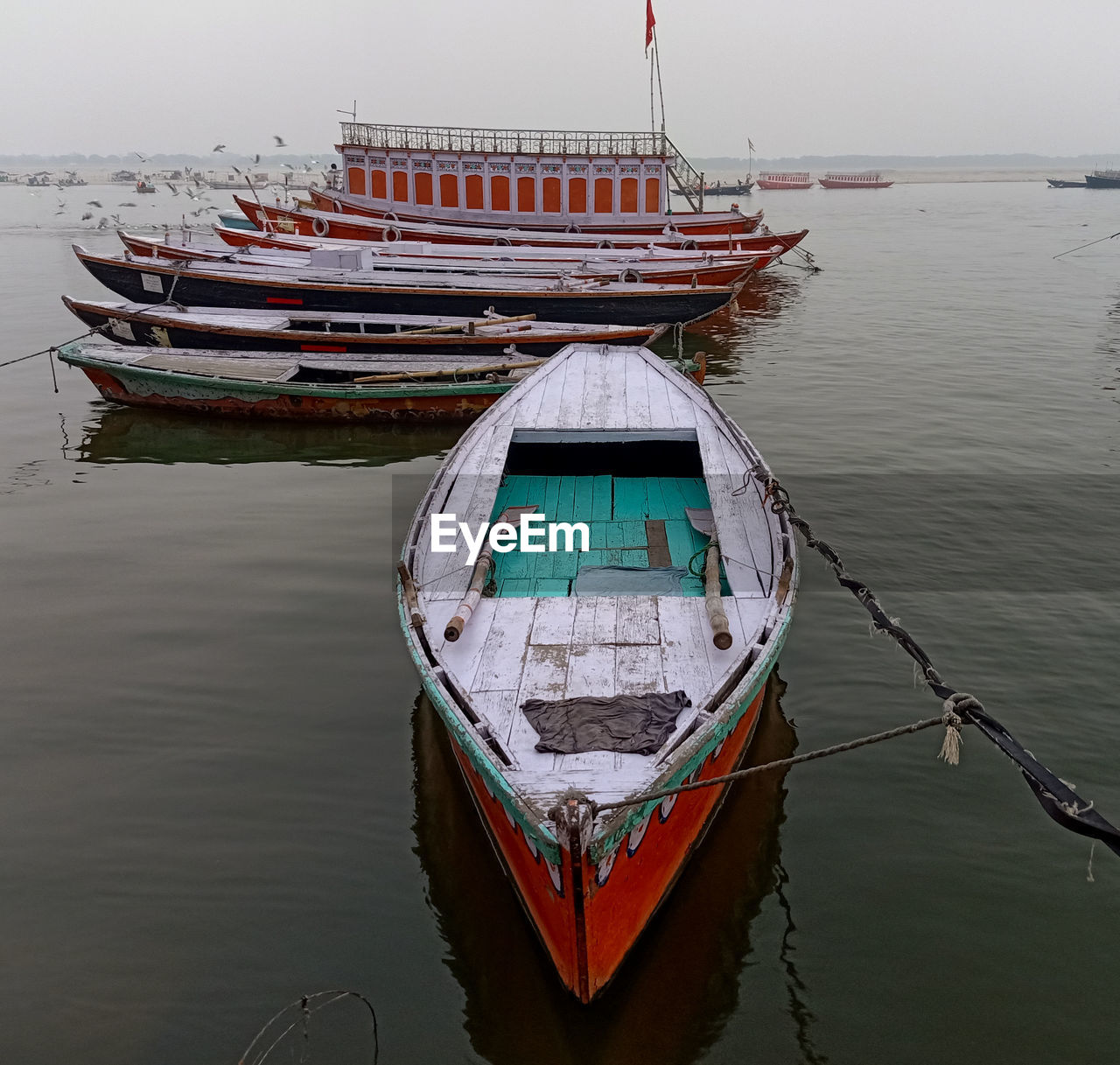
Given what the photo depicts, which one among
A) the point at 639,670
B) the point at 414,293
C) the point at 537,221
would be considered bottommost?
the point at 639,670

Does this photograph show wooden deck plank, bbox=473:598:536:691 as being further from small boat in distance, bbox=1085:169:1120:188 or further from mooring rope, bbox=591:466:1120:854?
Answer: small boat in distance, bbox=1085:169:1120:188

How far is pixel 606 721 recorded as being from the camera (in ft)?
16.0

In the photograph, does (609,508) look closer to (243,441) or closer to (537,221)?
(243,441)

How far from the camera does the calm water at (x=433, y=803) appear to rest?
480 cm

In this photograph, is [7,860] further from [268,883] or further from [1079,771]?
[1079,771]

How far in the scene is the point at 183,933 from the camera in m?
5.31

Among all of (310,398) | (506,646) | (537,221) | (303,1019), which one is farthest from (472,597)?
(537,221)

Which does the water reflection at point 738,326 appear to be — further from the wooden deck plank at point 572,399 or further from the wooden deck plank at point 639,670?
the wooden deck plank at point 639,670

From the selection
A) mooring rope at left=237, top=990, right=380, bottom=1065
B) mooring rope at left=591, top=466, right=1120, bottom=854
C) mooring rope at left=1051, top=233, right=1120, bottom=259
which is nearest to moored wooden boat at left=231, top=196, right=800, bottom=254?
mooring rope at left=1051, top=233, right=1120, bottom=259

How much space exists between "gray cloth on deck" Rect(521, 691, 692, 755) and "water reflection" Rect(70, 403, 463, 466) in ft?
32.2

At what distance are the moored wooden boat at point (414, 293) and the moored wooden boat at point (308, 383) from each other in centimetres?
363

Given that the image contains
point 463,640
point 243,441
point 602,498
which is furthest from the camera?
point 243,441

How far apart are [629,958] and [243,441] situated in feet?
40.9

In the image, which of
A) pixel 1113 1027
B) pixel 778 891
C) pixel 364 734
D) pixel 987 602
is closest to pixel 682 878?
pixel 778 891
